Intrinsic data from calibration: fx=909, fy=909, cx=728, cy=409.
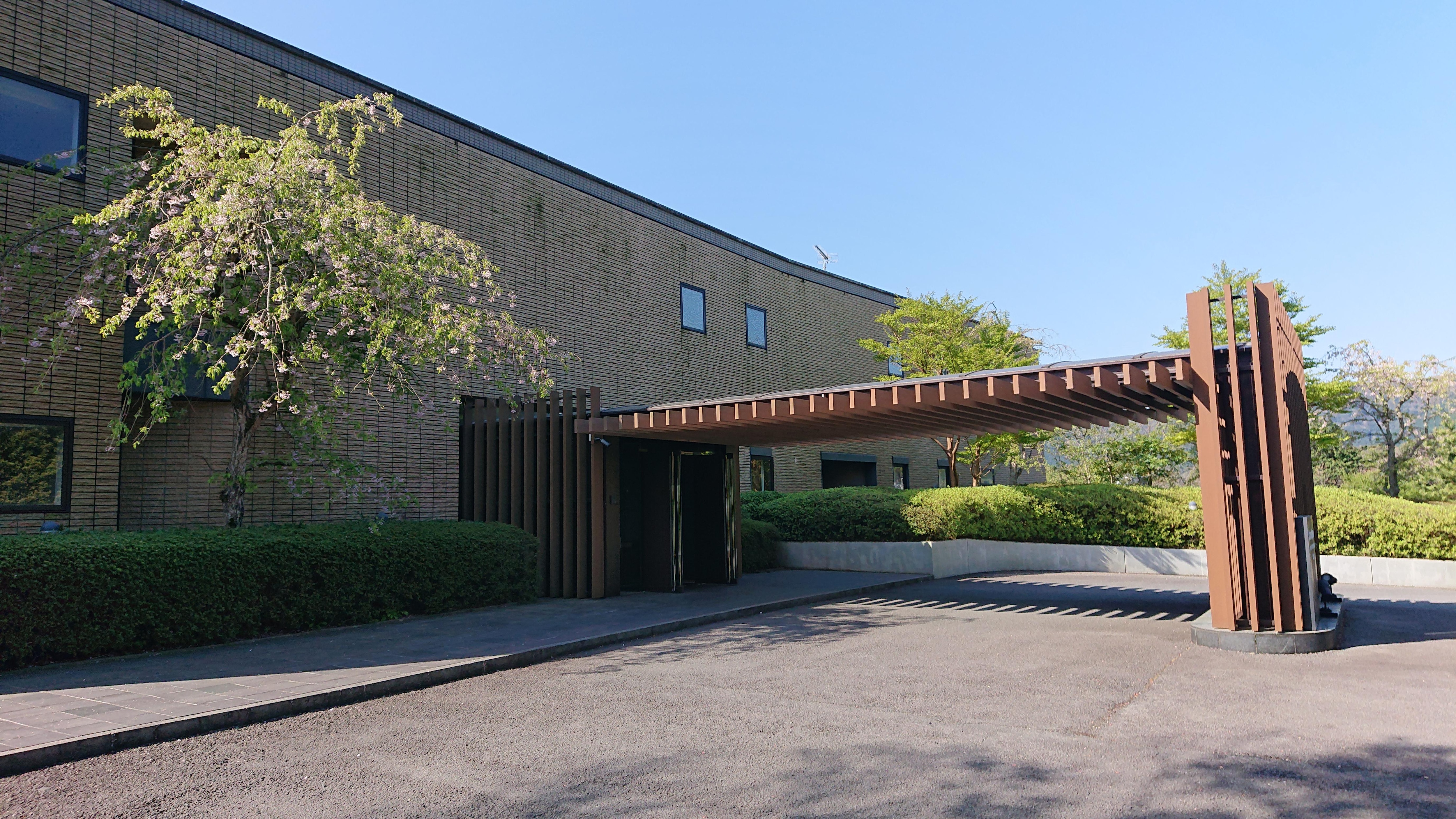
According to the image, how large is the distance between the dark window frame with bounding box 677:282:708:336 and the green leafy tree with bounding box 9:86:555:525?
892 centimetres

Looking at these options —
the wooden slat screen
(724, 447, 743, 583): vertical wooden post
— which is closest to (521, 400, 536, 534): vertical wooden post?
the wooden slat screen

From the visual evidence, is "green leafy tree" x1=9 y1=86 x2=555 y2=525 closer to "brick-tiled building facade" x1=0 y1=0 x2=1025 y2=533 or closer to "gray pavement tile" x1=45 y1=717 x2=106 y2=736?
"brick-tiled building facade" x1=0 y1=0 x2=1025 y2=533

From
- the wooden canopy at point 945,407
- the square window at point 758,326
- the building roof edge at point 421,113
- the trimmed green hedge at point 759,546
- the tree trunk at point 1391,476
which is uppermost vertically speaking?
the building roof edge at point 421,113

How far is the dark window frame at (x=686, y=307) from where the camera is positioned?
2053 centimetres

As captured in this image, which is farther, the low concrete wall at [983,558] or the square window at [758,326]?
the square window at [758,326]

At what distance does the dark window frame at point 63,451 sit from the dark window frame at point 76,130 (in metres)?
2.73

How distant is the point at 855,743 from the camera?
18.8 ft

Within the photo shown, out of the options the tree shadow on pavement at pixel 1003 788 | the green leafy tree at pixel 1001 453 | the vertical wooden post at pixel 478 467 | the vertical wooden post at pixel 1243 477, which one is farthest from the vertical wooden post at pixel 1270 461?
the green leafy tree at pixel 1001 453

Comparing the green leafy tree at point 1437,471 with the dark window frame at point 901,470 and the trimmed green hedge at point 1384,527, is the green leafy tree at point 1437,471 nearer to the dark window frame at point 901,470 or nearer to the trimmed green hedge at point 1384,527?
the trimmed green hedge at point 1384,527

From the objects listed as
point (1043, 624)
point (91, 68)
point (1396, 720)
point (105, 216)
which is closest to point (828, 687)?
point (1396, 720)

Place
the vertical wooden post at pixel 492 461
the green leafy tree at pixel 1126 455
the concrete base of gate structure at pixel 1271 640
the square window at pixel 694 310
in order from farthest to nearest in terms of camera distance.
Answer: the green leafy tree at pixel 1126 455
the square window at pixel 694 310
the vertical wooden post at pixel 492 461
the concrete base of gate structure at pixel 1271 640

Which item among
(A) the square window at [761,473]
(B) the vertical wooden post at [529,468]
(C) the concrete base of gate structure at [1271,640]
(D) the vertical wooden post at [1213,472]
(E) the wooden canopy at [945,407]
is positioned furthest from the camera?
(A) the square window at [761,473]

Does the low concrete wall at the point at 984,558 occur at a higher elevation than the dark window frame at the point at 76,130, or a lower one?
lower

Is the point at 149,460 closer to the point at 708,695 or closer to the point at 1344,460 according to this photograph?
the point at 708,695
